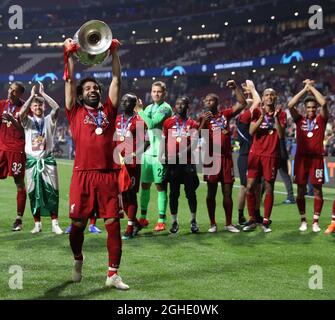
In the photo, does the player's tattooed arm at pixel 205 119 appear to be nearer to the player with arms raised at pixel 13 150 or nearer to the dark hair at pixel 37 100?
the dark hair at pixel 37 100

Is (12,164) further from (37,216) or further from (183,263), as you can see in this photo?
(183,263)

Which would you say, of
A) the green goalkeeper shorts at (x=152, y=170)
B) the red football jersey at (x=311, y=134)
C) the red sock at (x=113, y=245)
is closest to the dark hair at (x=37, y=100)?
the green goalkeeper shorts at (x=152, y=170)

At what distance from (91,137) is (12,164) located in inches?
144

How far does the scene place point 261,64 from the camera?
39094 mm

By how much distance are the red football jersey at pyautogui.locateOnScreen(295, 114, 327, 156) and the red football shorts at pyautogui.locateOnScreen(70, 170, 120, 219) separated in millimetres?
4126

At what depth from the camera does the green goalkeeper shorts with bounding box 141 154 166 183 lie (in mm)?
9047

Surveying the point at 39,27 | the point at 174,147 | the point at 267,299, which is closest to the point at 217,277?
the point at 267,299

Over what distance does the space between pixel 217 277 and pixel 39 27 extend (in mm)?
52521

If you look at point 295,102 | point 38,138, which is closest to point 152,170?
point 38,138

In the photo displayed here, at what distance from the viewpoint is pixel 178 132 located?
888cm

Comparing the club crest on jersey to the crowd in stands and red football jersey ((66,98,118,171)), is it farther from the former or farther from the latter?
the crowd in stands

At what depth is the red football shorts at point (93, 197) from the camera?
5691mm

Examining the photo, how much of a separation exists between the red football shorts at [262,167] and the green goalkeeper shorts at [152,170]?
1.27m

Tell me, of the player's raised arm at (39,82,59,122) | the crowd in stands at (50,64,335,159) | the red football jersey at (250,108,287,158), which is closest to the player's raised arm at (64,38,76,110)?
the player's raised arm at (39,82,59,122)
